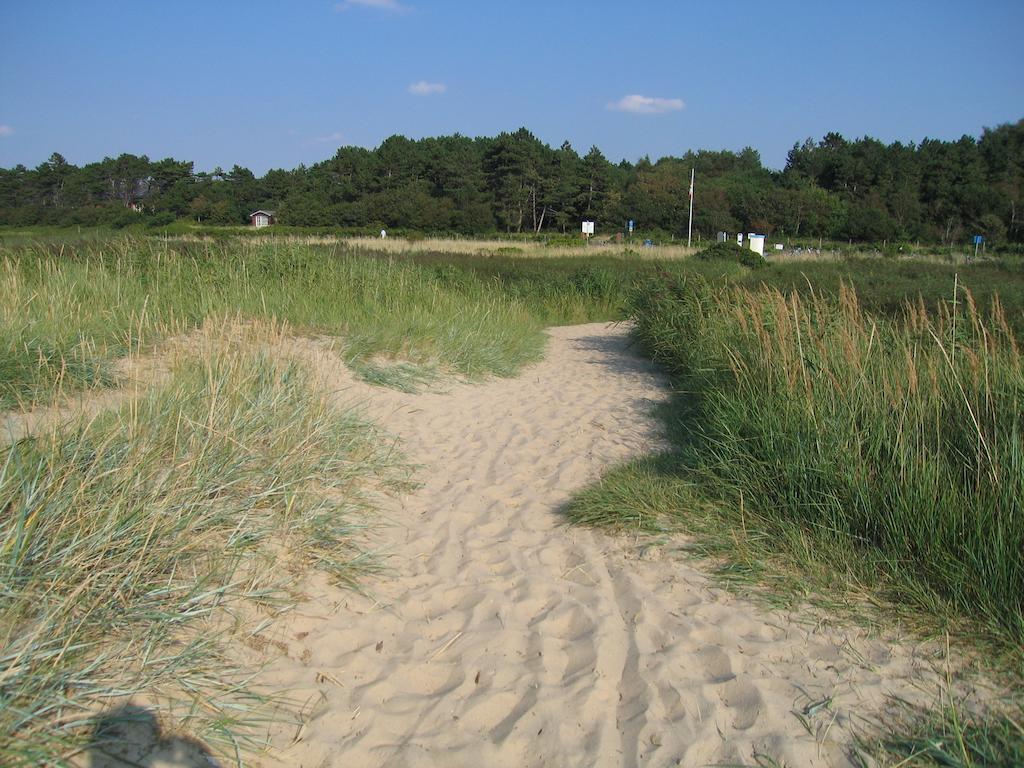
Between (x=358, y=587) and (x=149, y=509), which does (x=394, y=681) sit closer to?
(x=358, y=587)

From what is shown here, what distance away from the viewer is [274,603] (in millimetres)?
3012

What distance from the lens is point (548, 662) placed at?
2885mm

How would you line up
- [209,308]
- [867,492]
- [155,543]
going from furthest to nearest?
[209,308]
[867,492]
[155,543]

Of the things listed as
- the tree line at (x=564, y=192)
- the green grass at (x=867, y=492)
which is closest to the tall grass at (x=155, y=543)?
the green grass at (x=867, y=492)

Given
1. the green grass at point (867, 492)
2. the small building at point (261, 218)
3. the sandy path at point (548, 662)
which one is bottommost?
the sandy path at point (548, 662)

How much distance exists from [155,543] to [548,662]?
165cm

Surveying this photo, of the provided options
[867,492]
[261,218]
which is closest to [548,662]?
[867,492]

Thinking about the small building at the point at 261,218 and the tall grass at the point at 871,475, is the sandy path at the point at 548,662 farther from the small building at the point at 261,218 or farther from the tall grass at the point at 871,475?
the small building at the point at 261,218

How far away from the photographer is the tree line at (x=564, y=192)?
1921 inches

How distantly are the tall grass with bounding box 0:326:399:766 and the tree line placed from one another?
1763 inches

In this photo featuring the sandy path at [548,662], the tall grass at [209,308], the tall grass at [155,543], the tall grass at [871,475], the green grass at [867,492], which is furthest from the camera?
the tall grass at [209,308]

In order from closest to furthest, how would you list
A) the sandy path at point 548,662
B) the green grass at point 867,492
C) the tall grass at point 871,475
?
1. the sandy path at point 548,662
2. the green grass at point 867,492
3. the tall grass at point 871,475

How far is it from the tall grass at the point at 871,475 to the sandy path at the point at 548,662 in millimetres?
442

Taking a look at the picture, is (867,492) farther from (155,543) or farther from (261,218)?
(261,218)
